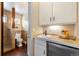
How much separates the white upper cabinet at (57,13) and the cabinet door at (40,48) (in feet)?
1.15

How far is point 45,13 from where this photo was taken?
2.18 metres

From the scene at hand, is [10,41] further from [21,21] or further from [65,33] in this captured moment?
[65,33]

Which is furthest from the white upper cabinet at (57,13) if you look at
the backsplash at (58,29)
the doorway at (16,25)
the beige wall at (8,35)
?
the beige wall at (8,35)

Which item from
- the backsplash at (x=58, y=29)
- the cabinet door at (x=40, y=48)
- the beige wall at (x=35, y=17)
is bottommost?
the cabinet door at (x=40, y=48)

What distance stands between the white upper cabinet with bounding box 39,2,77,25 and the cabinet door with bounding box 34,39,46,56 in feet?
1.15

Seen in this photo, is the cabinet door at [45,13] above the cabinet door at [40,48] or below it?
above

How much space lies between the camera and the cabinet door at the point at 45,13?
6.96 ft

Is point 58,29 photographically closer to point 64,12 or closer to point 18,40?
point 64,12

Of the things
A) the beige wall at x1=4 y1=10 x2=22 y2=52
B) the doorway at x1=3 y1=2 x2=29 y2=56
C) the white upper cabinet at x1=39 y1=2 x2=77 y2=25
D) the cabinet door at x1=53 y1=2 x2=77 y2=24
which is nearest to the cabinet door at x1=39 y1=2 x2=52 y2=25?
the white upper cabinet at x1=39 y1=2 x2=77 y2=25

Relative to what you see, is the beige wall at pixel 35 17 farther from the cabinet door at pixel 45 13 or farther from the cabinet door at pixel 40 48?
the cabinet door at pixel 40 48

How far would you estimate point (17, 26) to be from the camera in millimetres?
2141

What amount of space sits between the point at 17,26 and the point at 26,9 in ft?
1.04

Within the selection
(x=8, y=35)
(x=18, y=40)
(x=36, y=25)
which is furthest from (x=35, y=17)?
(x=8, y=35)

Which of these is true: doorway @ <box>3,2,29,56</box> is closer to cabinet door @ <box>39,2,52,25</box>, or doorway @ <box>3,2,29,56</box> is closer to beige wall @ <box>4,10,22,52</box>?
beige wall @ <box>4,10,22,52</box>
